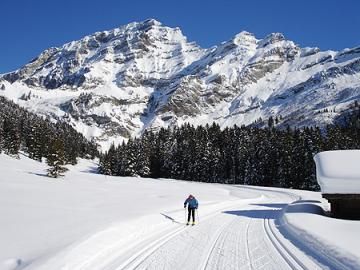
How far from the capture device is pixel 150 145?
11338cm

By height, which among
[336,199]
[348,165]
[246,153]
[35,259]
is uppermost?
[246,153]

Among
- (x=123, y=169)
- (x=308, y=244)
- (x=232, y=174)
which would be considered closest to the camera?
(x=308, y=244)

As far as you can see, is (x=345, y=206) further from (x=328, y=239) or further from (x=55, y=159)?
(x=55, y=159)

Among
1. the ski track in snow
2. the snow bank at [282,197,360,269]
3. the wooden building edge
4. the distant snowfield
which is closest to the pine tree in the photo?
the distant snowfield

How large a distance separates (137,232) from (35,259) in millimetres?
7000

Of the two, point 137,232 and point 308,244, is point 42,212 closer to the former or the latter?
point 137,232

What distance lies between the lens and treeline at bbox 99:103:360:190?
7475 cm

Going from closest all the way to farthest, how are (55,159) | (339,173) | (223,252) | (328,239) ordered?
(223,252), (328,239), (339,173), (55,159)

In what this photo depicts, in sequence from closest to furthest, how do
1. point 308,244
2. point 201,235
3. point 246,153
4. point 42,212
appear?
point 308,244, point 201,235, point 42,212, point 246,153

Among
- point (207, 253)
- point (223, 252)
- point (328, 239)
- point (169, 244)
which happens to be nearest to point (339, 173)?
point (328, 239)

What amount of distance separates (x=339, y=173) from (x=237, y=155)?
68.6m

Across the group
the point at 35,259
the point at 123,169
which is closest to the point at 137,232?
the point at 35,259

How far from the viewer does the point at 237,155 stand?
95.6 metres

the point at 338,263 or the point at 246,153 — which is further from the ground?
the point at 246,153
